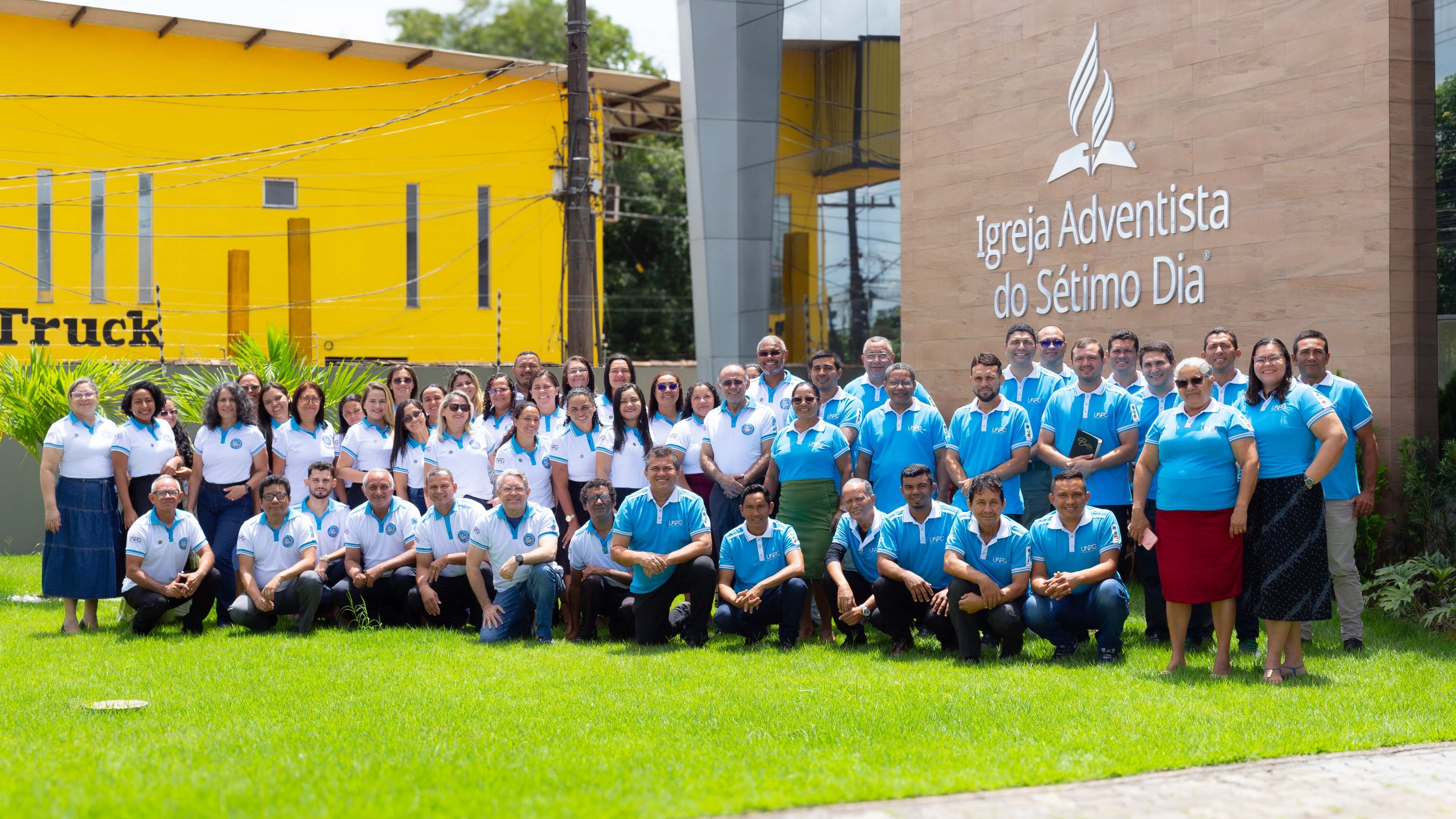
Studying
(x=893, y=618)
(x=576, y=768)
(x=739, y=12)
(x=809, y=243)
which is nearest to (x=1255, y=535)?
(x=893, y=618)

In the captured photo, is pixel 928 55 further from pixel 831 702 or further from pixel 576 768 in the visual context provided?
pixel 576 768

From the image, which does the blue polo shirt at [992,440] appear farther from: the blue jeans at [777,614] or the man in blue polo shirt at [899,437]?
the blue jeans at [777,614]

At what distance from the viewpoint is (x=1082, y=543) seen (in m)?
7.87

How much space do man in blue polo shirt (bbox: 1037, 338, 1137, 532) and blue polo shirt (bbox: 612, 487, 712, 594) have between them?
2.35 meters

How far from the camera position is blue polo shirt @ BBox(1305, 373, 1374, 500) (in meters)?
7.97

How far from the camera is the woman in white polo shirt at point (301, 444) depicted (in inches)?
412

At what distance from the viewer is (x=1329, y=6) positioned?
33.1 ft

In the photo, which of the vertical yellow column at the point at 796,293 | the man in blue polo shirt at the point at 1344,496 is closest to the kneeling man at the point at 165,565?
the man in blue polo shirt at the point at 1344,496

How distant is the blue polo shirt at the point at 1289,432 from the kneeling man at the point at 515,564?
458cm

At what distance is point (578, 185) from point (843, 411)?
7.65m

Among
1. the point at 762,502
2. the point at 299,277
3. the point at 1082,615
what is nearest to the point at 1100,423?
the point at 1082,615

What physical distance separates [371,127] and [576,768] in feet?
72.8

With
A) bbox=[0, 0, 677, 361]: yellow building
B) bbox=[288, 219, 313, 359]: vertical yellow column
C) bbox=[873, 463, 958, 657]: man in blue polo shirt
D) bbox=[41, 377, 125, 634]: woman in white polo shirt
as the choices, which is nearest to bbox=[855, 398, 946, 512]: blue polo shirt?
bbox=[873, 463, 958, 657]: man in blue polo shirt

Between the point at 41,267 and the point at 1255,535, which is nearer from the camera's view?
the point at 1255,535
